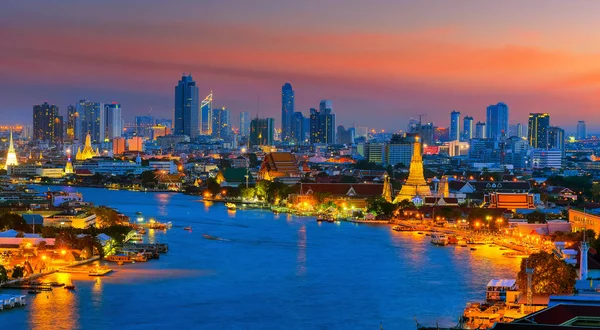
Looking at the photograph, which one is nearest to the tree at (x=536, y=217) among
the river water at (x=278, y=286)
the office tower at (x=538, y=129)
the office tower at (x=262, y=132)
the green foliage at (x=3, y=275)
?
the river water at (x=278, y=286)

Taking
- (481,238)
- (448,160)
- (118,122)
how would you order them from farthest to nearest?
(118,122) → (448,160) → (481,238)

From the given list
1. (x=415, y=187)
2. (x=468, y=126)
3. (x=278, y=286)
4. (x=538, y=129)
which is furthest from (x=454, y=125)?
(x=278, y=286)

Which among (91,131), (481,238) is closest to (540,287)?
(481,238)

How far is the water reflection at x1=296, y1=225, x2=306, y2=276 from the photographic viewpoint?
1079cm

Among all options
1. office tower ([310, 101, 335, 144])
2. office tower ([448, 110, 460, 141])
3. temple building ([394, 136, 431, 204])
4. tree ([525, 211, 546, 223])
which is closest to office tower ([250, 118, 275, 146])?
office tower ([310, 101, 335, 144])

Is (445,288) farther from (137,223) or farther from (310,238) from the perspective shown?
(137,223)

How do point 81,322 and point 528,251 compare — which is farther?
point 528,251

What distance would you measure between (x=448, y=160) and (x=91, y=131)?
32955 mm

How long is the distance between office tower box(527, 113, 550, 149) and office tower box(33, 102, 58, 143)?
30373 mm

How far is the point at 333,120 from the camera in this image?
66438 mm

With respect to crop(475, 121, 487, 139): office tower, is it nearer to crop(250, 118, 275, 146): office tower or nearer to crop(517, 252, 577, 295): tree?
crop(250, 118, 275, 146): office tower

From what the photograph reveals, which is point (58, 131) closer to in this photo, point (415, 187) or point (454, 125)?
point (454, 125)

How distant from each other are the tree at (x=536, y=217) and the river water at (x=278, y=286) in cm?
190

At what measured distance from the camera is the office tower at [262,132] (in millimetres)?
63938
